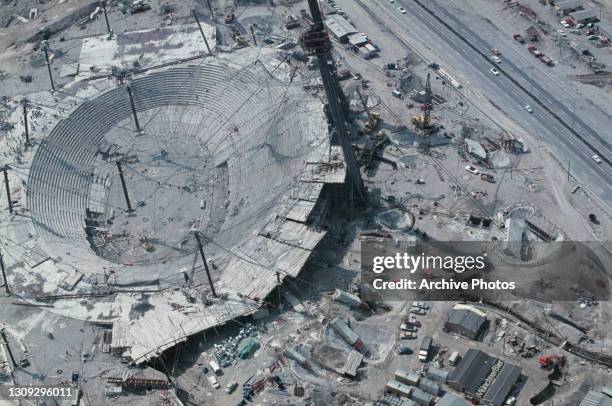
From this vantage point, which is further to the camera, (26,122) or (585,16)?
(585,16)

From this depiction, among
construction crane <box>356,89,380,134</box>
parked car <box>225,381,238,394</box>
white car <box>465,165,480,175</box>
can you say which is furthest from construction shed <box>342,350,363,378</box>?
construction crane <box>356,89,380,134</box>

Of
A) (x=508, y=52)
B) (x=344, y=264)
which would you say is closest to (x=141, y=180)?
(x=344, y=264)

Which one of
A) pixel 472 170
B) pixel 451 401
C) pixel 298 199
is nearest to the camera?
pixel 451 401

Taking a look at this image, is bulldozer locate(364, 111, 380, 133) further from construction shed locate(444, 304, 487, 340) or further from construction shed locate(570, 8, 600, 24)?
construction shed locate(570, 8, 600, 24)

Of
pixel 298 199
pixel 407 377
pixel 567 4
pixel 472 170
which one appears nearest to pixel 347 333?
pixel 407 377

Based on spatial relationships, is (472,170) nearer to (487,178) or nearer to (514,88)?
(487,178)
